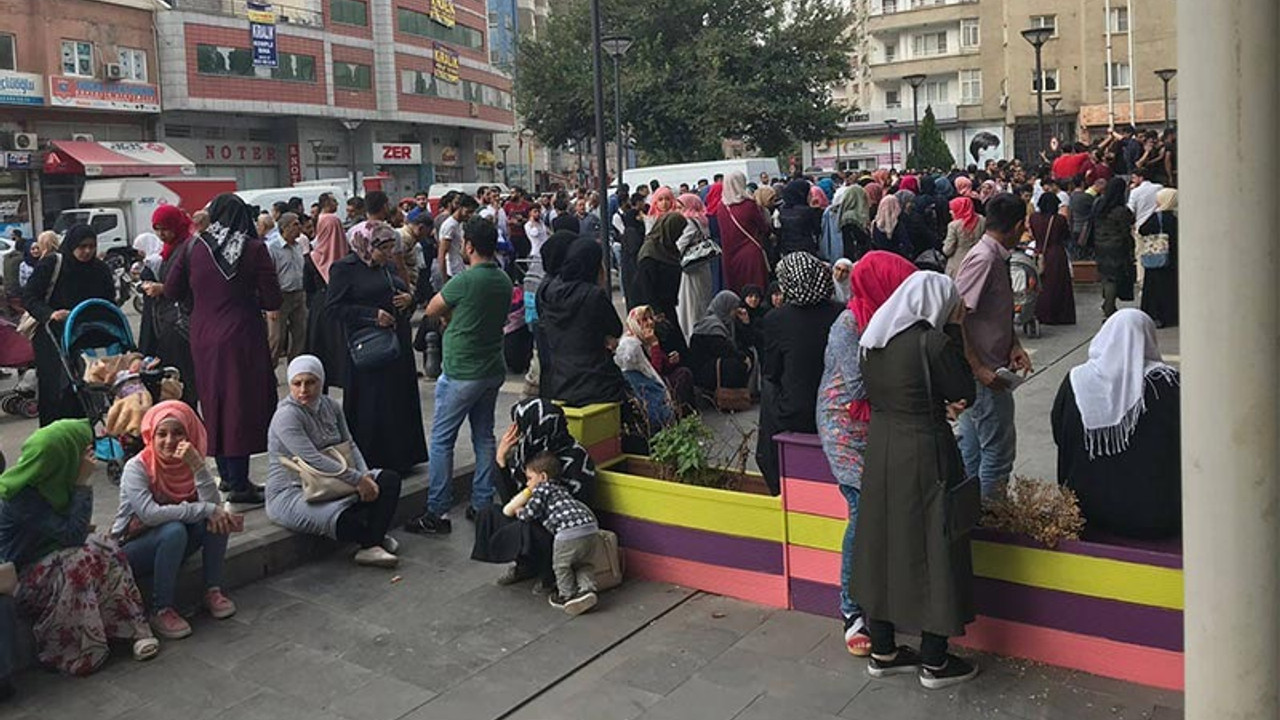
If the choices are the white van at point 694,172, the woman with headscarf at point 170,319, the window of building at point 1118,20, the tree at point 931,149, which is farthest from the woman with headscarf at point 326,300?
the window of building at point 1118,20

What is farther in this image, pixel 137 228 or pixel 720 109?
pixel 720 109

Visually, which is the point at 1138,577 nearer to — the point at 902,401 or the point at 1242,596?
the point at 902,401

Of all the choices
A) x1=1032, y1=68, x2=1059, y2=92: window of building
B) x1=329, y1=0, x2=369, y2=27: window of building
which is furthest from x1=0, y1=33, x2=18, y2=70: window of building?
x1=1032, y1=68, x2=1059, y2=92: window of building

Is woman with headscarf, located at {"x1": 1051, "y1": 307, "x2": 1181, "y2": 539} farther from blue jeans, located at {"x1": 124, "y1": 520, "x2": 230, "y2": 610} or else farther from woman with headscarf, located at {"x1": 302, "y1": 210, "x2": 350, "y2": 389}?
woman with headscarf, located at {"x1": 302, "y1": 210, "x2": 350, "y2": 389}

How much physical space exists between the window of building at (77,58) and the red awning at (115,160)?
2309 mm

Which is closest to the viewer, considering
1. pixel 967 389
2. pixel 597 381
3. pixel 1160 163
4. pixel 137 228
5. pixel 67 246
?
pixel 967 389

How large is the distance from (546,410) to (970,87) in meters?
56.2

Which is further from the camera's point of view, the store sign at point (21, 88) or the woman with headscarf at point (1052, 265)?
the store sign at point (21, 88)

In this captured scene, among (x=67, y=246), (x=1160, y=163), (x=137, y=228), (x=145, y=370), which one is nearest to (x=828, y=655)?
(x=145, y=370)

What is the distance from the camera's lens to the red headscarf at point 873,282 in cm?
463

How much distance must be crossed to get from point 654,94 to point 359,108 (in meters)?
19.4

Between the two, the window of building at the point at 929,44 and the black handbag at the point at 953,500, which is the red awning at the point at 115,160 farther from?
the black handbag at the point at 953,500

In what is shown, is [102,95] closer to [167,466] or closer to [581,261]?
[581,261]

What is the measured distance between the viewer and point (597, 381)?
6.61 m
